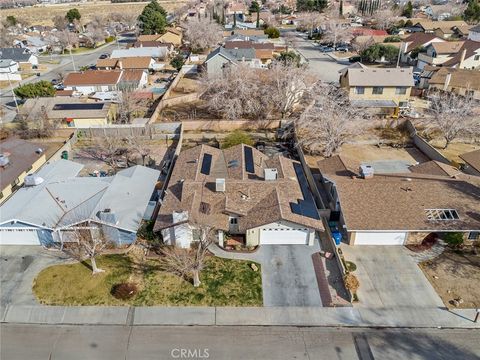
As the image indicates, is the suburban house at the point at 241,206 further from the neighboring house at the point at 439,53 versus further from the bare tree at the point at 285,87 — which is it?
the neighboring house at the point at 439,53

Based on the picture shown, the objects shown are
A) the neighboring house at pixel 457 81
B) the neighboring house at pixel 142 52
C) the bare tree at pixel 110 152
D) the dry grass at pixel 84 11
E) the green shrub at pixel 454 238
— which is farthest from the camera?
the dry grass at pixel 84 11

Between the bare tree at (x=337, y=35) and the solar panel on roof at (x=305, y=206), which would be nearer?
the solar panel on roof at (x=305, y=206)

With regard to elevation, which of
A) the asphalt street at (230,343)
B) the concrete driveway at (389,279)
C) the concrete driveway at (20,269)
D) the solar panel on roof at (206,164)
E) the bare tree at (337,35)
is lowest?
the asphalt street at (230,343)

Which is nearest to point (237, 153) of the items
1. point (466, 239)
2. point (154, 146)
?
point (154, 146)

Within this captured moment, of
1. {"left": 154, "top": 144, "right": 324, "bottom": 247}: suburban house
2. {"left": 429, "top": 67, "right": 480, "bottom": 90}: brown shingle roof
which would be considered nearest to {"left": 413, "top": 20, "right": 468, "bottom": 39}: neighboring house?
{"left": 429, "top": 67, "right": 480, "bottom": 90}: brown shingle roof

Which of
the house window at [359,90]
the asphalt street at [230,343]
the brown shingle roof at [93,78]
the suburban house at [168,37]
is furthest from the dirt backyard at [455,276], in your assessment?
the suburban house at [168,37]

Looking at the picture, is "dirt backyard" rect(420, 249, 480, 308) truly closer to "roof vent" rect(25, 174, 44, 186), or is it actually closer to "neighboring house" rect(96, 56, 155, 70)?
"roof vent" rect(25, 174, 44, 186)
